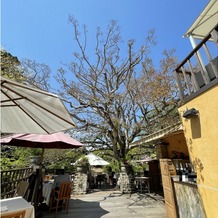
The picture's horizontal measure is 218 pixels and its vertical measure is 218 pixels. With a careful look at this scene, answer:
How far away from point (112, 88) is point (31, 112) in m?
9.17

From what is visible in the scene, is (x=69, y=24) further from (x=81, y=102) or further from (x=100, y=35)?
(x=81, y=102)

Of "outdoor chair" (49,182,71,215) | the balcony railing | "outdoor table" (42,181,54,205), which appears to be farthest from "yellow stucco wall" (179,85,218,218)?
"outdoor table" (42,181,54,205)

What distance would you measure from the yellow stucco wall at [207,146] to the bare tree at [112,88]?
21.8ft

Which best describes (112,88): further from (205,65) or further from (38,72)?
(205,65)

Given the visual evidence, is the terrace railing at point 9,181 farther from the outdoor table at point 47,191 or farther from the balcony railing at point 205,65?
the balcony railing at point 205,65

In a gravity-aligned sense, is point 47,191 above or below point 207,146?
below

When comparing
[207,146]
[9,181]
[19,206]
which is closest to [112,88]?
[9,181]

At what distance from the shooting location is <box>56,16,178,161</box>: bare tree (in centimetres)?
1073

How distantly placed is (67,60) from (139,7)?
5.68 meters

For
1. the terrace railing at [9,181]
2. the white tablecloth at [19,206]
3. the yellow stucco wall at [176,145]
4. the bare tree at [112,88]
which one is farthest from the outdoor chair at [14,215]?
the bare tree at [112,88]

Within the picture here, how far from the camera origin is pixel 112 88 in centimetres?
1205

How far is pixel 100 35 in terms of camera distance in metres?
12.0

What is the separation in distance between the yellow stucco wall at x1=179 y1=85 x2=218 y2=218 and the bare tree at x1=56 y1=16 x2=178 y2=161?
6638 millimetres

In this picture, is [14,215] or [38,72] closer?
[14,215]
